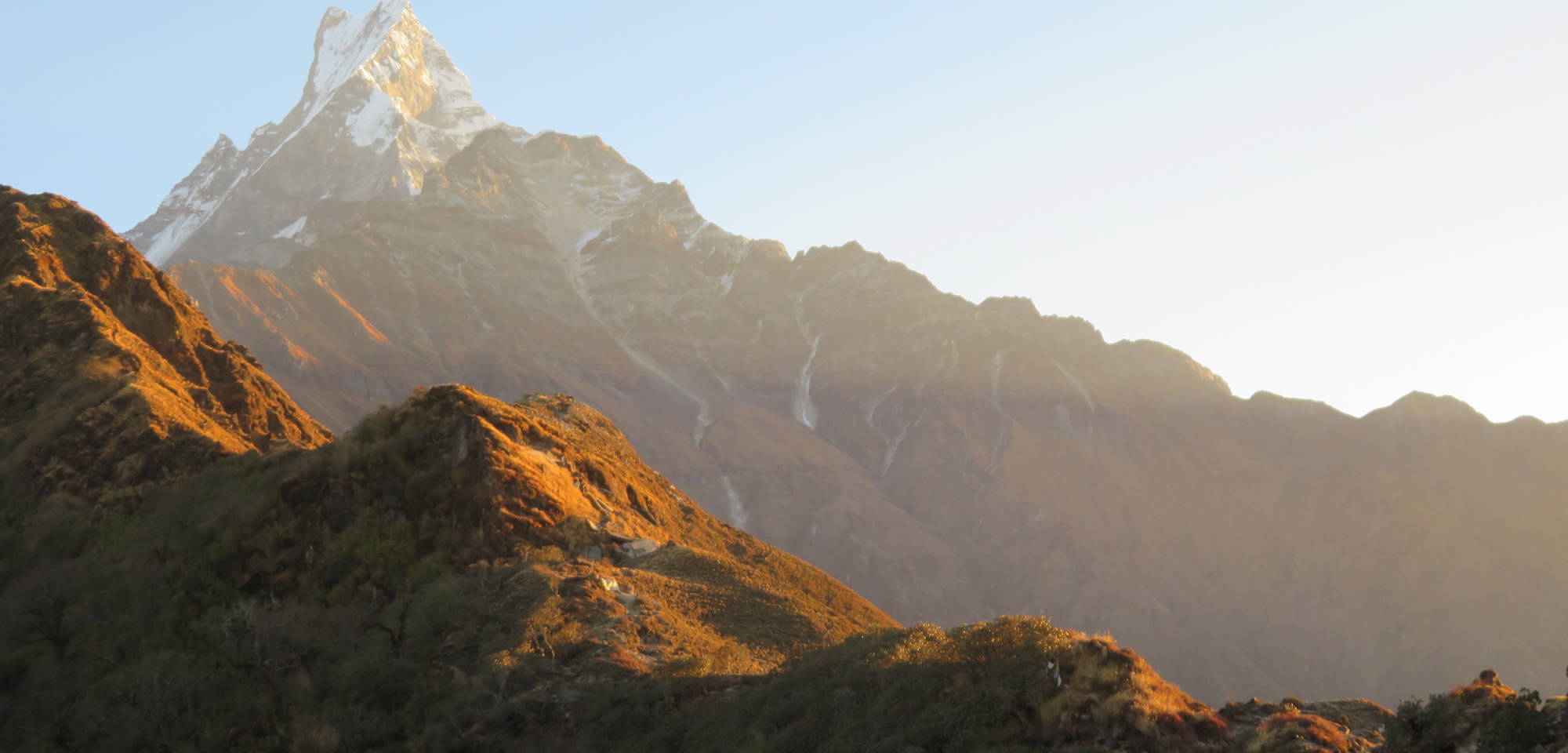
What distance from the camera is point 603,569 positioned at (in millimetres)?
27078

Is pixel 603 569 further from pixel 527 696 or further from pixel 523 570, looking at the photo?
pixel 527 696

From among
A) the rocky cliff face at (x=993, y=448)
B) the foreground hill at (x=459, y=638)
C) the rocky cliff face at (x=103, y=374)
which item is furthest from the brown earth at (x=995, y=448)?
the foreground hill at (x=459, y=638)

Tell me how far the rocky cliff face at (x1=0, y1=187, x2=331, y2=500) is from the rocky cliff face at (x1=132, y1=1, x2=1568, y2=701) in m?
81.9

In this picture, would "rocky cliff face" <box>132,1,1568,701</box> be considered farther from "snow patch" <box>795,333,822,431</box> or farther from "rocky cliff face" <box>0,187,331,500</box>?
"rocky cliff face" <box>0,187,331,500</box>

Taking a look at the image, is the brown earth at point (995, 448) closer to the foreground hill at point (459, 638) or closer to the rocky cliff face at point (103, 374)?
the rocky cliff face at point (103, 374)

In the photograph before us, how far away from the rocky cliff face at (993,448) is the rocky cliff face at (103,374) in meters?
81.9

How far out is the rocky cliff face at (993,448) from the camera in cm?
11425

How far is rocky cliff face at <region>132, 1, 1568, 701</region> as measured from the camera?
114 meters

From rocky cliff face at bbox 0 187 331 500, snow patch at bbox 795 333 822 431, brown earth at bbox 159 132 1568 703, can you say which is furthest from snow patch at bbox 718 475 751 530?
rocky cliff face at bbox 0 187 331 500

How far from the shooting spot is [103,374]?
103 ft

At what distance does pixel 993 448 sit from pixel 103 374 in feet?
426

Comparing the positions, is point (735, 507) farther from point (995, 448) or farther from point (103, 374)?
point (103, 374)

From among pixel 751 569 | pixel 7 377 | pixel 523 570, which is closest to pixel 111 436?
pixel 7 377

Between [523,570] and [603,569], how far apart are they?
2.73 meters
